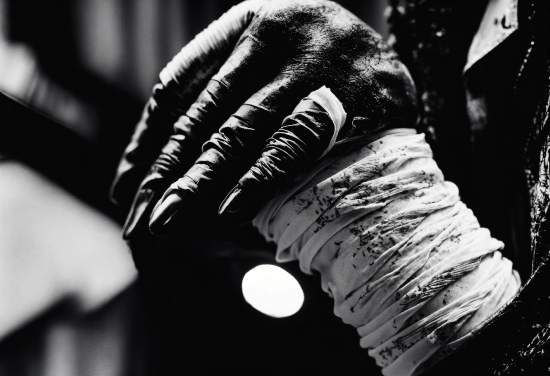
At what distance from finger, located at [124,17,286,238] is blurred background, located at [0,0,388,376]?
257mm

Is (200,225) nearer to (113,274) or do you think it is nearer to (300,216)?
(300,216)

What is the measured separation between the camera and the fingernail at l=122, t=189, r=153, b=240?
0.65 m

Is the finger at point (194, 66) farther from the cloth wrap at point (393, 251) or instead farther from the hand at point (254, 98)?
the cloth wrap at point (393, 251)

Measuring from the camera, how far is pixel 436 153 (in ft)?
2.66

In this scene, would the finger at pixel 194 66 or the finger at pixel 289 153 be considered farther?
the finger at pixel 194 66

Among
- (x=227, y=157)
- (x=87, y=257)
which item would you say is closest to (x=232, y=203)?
(x=227, y=157)

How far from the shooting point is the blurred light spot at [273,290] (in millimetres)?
768

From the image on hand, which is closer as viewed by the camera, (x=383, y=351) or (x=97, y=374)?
(x=383, y=351)

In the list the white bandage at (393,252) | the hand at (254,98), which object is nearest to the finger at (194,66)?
the hand at (254,98)

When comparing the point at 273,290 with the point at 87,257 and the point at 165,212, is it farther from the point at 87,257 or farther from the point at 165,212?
the point at 87,257

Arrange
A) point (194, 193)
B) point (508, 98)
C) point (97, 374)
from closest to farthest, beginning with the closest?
1. point (194, 193)
2. point (508, 98)
3. point (97, 374)

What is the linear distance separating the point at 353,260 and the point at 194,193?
0.72 ft

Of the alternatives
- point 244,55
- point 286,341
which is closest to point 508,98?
point 244,55

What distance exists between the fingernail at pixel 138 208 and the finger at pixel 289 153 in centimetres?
Answer: 16
